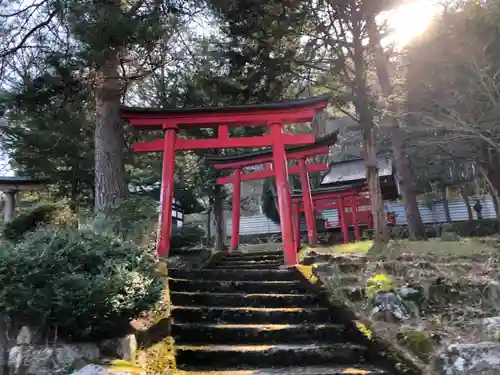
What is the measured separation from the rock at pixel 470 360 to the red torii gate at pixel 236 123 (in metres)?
4.97

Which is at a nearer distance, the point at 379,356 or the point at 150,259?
the point at 379,356

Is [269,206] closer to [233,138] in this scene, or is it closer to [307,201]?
[307,201]

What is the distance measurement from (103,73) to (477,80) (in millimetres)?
9686

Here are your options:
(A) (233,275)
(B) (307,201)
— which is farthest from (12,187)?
(A) (233,275)

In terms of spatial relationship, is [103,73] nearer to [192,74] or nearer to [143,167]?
[192,74]

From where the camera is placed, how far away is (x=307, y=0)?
10492 mm

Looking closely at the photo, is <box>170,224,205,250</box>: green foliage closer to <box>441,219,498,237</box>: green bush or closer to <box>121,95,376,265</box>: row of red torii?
<box>121,95,376,265</box>: row of red torii

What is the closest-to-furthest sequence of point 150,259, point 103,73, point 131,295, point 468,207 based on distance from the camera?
point 131,295 → point 150,259 → point 103,73 → point 468,207

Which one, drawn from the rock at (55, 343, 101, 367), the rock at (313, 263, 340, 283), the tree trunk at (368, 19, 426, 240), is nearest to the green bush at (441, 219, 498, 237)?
the tree trunk at (368, 19, 426, 240)

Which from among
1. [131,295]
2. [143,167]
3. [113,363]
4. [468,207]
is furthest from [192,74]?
[468,207]

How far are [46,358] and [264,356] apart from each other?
7.52 feet

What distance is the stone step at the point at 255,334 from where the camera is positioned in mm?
5500

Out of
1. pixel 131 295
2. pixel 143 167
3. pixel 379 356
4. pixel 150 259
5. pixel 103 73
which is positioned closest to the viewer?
pixel 131 295

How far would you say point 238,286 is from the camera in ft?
23.5
